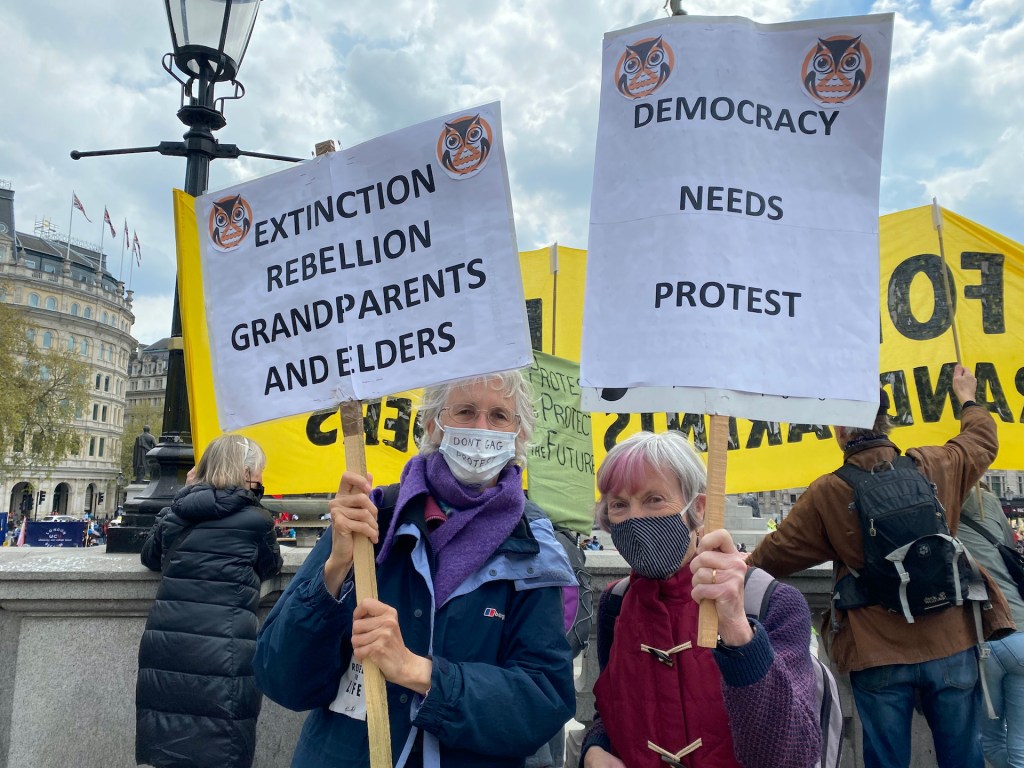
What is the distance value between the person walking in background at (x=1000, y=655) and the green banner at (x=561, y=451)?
180cm

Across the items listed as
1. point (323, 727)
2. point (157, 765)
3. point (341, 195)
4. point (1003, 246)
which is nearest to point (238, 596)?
point (157, 765)

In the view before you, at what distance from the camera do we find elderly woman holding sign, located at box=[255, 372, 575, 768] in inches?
67.4

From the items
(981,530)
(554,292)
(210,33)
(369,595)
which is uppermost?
(210,33)

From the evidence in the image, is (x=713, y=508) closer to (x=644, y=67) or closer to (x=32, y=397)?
(x=644, y=67)

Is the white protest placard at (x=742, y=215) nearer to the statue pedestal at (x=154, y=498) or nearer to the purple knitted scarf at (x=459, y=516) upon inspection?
the purple knitted scarf at (x=459, y=516)

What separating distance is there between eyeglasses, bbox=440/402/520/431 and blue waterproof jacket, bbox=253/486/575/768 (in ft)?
1.05

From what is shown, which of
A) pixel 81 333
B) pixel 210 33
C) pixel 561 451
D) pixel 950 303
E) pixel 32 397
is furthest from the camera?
pixel 81 333

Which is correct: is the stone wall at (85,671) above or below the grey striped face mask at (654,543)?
below

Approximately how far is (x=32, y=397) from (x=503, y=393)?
39.8 m

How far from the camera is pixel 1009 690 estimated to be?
3.12 metres

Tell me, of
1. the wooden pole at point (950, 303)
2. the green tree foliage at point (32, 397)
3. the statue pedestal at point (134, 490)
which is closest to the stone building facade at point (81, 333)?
the green tree foliage at point (32, 397)

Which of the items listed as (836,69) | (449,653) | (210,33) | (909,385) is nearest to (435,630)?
(449,653)

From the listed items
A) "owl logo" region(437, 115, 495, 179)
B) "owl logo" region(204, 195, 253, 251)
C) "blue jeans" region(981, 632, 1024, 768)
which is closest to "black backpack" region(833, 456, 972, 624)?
"blue jeans" region(981, 632, 1024, 768)

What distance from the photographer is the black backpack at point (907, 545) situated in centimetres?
271
